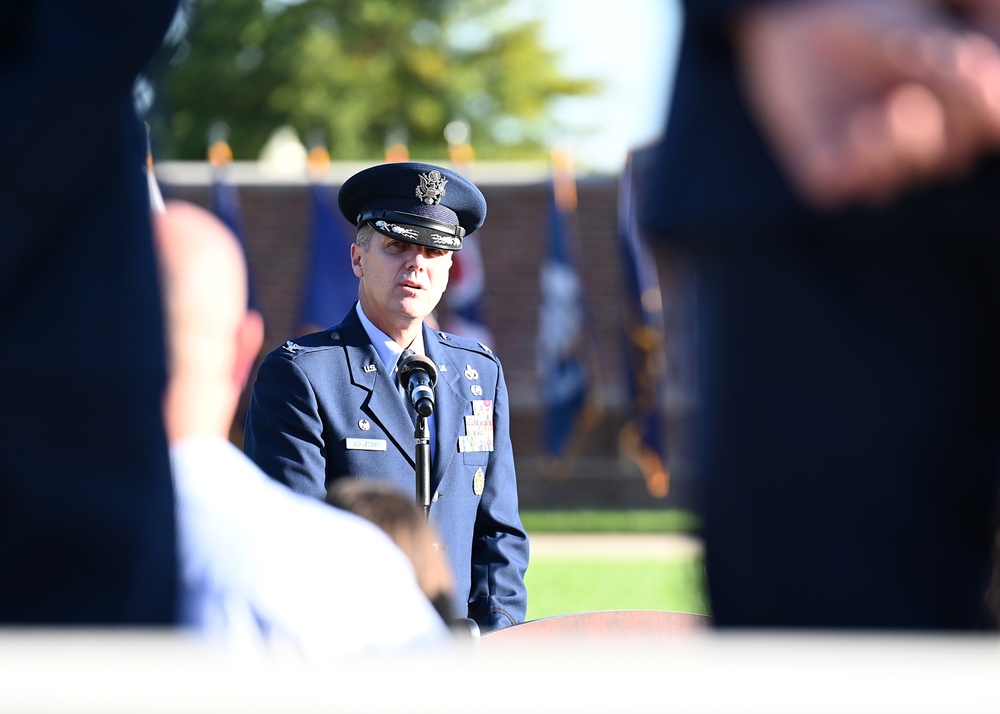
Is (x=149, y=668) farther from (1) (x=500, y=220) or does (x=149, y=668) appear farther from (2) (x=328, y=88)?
(2) (x=328, y=88)

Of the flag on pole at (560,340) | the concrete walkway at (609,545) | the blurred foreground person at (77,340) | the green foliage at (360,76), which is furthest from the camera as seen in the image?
the green foliage at (360,76)

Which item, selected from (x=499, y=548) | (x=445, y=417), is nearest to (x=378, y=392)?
(x=445, y=417)

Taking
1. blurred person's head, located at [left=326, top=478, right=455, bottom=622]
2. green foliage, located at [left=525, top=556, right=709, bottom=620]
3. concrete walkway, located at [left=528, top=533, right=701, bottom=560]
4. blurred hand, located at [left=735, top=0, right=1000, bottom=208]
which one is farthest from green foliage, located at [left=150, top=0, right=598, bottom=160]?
blurred hand, located at [left=735, top=0, right=1000, bottom=208]

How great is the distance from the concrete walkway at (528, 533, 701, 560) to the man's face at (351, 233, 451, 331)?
337 inches

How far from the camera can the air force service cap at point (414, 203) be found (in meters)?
3.98

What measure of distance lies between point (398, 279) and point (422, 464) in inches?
25.9

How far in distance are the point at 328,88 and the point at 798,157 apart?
32615mm

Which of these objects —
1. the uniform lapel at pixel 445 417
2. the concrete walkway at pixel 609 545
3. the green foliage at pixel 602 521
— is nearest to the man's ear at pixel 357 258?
the uniform lapel at pixel 445 417

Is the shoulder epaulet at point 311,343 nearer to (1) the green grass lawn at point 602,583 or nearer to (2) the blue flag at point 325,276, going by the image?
(1) the green grass lawn at point 602,583

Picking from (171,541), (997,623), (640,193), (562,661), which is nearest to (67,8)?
(171,541)

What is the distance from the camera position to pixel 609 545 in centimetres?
1388

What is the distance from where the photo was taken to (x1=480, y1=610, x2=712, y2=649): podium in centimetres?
291

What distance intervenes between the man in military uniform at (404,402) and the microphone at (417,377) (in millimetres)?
191

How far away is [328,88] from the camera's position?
32812 millimetres
